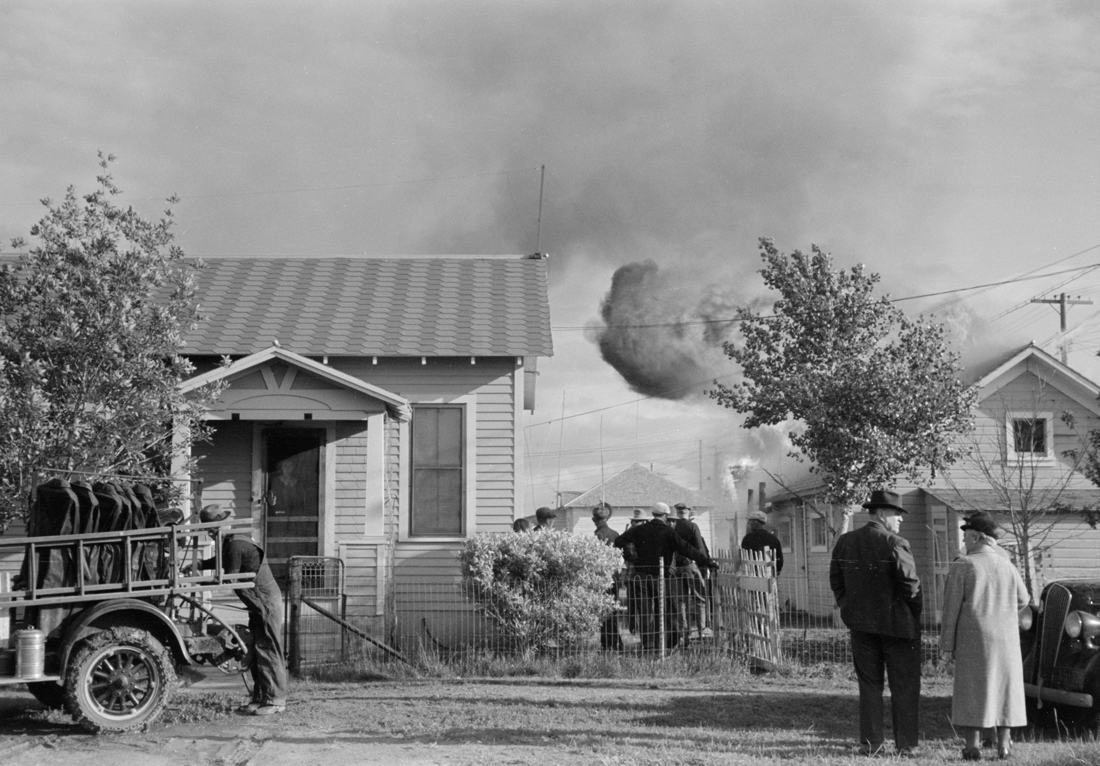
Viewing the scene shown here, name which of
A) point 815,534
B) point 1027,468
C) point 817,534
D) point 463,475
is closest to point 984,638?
point 463,475

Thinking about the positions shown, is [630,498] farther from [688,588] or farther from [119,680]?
[119,680]

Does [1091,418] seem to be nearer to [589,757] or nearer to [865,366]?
[865,366]

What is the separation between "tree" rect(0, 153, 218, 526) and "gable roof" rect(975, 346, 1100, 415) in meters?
18.8

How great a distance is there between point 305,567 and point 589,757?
756 cm

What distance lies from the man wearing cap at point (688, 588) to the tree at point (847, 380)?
3.94 meters

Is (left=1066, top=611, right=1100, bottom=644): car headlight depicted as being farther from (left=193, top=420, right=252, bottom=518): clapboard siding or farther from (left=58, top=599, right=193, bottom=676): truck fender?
(left=193, top=420, right=252, bottom=518): clapboard siding

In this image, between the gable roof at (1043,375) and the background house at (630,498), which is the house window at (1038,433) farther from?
the background house at (630,498)

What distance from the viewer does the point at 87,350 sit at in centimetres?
1200

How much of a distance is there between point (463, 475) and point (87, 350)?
6.16m

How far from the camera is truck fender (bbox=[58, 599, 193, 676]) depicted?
29.9ft

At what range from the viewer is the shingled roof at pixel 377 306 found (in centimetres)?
A: 1717

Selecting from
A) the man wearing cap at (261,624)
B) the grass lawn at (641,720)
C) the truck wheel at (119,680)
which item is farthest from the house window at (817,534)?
the truck wheel at (119,680)

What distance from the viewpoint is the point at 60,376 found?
468 inches

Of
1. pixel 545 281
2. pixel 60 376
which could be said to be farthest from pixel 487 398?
pixel 60 376
